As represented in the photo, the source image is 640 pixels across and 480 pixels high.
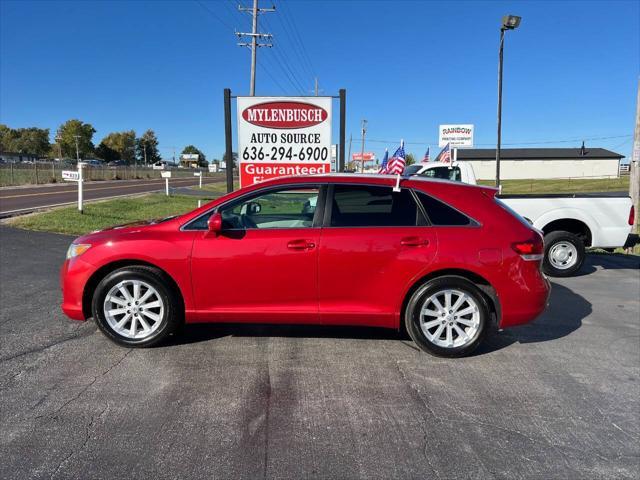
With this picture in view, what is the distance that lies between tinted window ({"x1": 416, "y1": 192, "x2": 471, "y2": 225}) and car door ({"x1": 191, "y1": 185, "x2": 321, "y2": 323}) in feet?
Result: 3.34

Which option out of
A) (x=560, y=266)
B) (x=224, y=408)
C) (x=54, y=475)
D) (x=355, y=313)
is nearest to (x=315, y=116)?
(x=560, y=266)

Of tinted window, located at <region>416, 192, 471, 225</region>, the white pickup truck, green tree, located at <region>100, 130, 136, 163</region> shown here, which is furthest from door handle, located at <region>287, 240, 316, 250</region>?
green tree, located at <region>100, 130, 136, 163</region>

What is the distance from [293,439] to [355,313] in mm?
1480

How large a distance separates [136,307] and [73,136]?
118 metres

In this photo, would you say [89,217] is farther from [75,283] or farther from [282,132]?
[75,283]

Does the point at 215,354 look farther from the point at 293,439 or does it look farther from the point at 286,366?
the point at 293,439

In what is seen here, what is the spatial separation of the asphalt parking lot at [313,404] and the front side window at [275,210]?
1194mm

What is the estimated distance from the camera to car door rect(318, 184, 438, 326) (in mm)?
4078

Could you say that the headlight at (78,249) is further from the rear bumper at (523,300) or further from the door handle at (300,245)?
the rear bumper at (523,300)

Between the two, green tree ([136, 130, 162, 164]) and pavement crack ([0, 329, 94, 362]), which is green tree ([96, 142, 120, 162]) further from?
pavement crack ([0, 329, 94, 362])

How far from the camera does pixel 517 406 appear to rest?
11.1 feet

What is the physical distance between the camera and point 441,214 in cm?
421

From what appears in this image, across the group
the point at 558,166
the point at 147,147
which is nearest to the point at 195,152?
the point at 147,147

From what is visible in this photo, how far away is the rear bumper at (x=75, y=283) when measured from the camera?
14.0 ft
